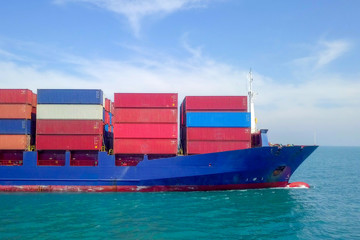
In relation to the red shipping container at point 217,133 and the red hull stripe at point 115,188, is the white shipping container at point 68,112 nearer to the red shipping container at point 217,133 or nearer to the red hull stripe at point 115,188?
the red hull stripe at point 115,188

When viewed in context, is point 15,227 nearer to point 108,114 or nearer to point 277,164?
point 108,114

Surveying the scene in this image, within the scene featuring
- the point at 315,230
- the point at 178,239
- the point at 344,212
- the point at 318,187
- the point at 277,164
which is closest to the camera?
the point at 178,239

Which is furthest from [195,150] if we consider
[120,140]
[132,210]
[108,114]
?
[108,114]

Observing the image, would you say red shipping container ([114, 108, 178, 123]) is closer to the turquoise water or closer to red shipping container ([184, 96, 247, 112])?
red shipping container ([184, 96, 247, 112])

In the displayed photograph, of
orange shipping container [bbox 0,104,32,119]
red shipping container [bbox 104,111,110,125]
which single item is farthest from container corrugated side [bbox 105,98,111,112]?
orange shipping container [bbox 0,104,32,119]

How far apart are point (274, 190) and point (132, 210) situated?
41.4ft

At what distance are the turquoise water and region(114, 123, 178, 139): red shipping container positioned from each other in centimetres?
491

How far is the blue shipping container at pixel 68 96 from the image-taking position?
80.5 feet

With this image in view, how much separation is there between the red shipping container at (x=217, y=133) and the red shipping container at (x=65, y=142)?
822 cm

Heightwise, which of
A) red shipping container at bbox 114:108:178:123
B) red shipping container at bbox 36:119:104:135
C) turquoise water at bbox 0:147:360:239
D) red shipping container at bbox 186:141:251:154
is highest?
red shipping container at bbox 114:108:178:123

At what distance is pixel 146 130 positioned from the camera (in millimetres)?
24141

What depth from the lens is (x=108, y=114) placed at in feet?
94.4

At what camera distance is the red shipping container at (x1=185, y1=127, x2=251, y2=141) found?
2409cm

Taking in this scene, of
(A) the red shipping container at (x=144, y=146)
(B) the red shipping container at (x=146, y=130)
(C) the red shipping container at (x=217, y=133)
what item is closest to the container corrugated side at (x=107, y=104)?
(B) the red shipping container at (x=146, y=130)
